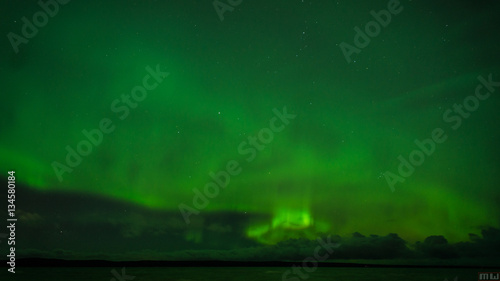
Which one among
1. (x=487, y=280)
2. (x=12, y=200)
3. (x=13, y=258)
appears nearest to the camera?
(x=12, y=200)

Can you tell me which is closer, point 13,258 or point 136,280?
point 13,258

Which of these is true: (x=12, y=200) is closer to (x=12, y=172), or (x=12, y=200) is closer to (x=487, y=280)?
(x=12, y=172)

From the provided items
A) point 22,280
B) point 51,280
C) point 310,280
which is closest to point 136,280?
point 51,280

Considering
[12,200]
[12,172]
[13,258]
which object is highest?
[12,172]

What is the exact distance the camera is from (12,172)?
1477 centimetres

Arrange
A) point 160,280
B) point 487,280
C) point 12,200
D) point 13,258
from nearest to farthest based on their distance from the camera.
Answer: point 12,200 → point 13,258 → point 487,280 → point 160,280

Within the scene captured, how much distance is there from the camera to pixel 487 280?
Answer: 22.5 meters

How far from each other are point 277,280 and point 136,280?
2018cm

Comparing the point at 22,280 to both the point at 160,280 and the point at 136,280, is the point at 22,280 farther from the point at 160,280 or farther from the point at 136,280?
the point at 160,280

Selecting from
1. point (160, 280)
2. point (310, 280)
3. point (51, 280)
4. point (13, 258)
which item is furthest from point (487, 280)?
point (51, 280)

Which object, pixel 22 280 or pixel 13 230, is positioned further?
pixel 22 280

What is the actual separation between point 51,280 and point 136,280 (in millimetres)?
11619

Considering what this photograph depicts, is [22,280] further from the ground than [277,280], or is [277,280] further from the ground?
[22,280]

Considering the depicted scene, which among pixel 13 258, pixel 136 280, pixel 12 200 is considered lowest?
pixel 13 258
